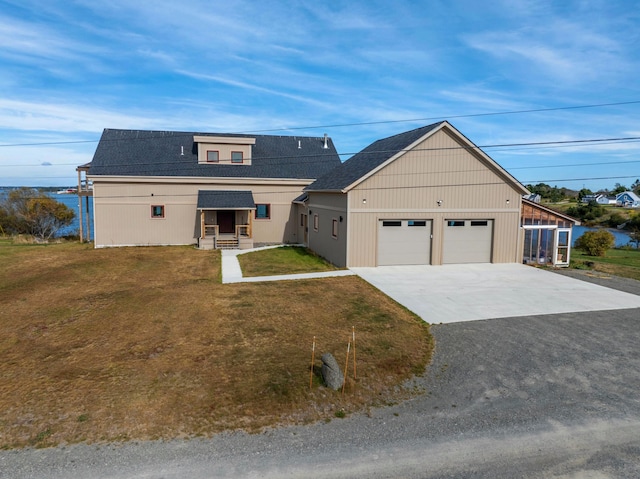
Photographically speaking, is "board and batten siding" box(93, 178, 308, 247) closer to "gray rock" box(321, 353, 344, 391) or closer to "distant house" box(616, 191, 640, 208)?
"gray rock" box(321, 353, 344, 391)

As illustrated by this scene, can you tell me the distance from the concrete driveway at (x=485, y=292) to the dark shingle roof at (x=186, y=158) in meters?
12.0

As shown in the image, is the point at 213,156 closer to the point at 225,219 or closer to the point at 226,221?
the point at 225,219

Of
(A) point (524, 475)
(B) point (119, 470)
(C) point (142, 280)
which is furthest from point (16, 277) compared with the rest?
(A) point (524, 475)

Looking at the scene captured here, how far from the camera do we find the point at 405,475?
5109 millimetres

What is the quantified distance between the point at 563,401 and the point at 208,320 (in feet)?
27.0

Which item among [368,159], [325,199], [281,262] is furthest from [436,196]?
[281,262]

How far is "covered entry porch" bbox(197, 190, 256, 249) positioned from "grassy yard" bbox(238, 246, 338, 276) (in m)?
2.34

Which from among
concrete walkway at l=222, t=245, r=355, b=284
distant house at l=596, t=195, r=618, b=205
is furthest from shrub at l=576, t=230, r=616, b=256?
distant house at l=596, t=195, r=618, b=205

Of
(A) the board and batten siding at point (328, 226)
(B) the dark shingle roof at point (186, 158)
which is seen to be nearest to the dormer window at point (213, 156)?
(B) the dark shingle roof at point (186, 158)

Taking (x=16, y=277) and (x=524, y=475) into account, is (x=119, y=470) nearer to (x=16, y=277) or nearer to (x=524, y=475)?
(x=524, y=475)

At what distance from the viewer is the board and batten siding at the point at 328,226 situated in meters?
18.9

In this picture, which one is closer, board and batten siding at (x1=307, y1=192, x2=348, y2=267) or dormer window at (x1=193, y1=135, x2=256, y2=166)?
board and batten siding at (x1=307, y1=192, x2=348, y2=267)

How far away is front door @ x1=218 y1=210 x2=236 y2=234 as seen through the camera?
87.5ft

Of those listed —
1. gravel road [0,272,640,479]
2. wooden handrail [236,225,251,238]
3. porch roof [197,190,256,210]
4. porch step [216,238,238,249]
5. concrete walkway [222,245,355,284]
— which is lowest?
gravel road [0,272,640,479]
